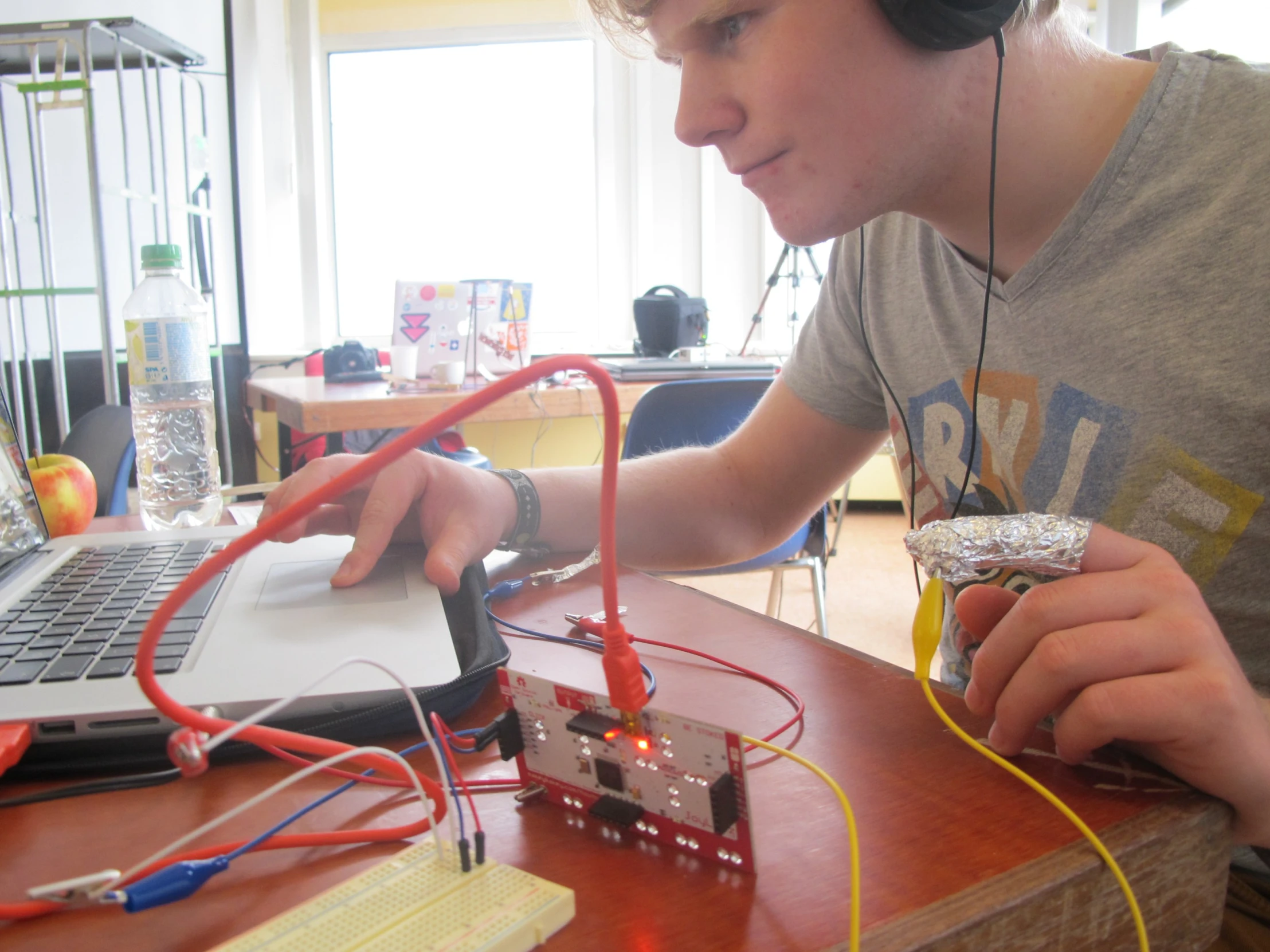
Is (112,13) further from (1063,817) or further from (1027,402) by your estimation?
(1063,817)

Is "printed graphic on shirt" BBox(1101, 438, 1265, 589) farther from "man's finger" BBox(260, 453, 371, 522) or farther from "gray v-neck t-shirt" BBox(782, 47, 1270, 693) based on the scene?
"man's finger" BBox(260, 453, 371, 522)

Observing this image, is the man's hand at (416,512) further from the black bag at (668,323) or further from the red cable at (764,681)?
the black bag at (668,323)

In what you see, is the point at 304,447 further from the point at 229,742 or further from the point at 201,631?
the point at 229,742

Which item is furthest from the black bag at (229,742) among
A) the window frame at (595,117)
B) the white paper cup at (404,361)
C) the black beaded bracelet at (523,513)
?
the window frame at (595,117)

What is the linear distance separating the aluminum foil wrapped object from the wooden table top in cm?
130

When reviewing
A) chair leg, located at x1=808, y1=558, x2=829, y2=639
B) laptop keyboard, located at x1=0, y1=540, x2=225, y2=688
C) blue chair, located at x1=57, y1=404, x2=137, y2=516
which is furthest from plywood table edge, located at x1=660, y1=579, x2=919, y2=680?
chair leg, located at x1=808, y1=558, x2=829, y2=639

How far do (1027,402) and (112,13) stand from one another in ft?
A: 10.5

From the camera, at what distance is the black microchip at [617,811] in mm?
375

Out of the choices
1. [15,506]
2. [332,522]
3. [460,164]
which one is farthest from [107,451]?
[460,164]

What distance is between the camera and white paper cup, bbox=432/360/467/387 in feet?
7.30

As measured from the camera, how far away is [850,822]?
370 mm

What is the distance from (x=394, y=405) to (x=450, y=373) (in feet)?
1.09

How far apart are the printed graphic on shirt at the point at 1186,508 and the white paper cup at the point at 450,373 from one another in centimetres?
176

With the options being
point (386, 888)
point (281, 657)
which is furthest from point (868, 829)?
point (281, 657)
